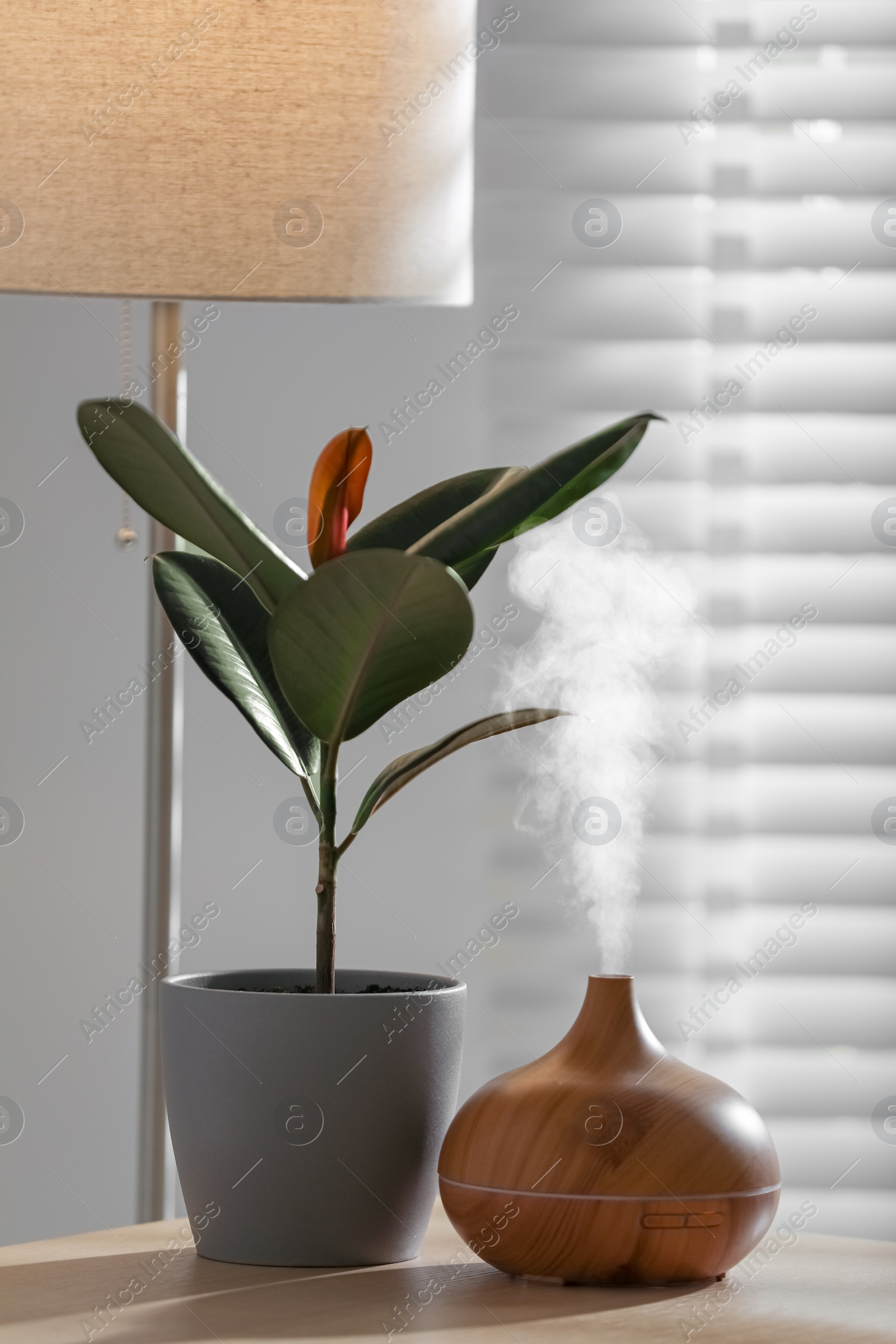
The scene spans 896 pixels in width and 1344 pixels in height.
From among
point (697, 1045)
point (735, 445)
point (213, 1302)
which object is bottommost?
point (697, 1045)

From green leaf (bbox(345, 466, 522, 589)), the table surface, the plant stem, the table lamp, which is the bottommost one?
the table surface

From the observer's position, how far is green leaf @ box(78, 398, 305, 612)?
2.89 ft

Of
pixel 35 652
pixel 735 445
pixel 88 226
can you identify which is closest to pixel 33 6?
pixel 88 226

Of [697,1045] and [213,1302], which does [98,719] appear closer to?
[697,1045]

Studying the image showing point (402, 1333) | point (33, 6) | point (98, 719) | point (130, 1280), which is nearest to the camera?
point (402, 1333)

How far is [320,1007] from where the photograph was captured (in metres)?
0.87

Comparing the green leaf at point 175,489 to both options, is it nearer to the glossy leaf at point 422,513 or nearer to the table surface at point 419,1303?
the glossy leaf at point 422,513

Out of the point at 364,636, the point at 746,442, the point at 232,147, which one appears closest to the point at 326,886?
the point at 364,636

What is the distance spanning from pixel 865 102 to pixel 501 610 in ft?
2.54

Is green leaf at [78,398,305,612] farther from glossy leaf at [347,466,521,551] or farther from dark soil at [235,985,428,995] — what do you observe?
dark soil at [235,985,428,995]

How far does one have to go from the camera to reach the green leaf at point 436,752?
90cm

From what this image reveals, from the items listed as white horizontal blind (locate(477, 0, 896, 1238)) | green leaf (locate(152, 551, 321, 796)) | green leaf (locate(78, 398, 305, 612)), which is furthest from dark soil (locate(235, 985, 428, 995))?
white horizontal blind (locate(477, 0, 896, 1238))

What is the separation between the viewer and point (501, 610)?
5.68 feet

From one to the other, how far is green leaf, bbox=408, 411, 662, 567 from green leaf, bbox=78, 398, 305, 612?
96mm
